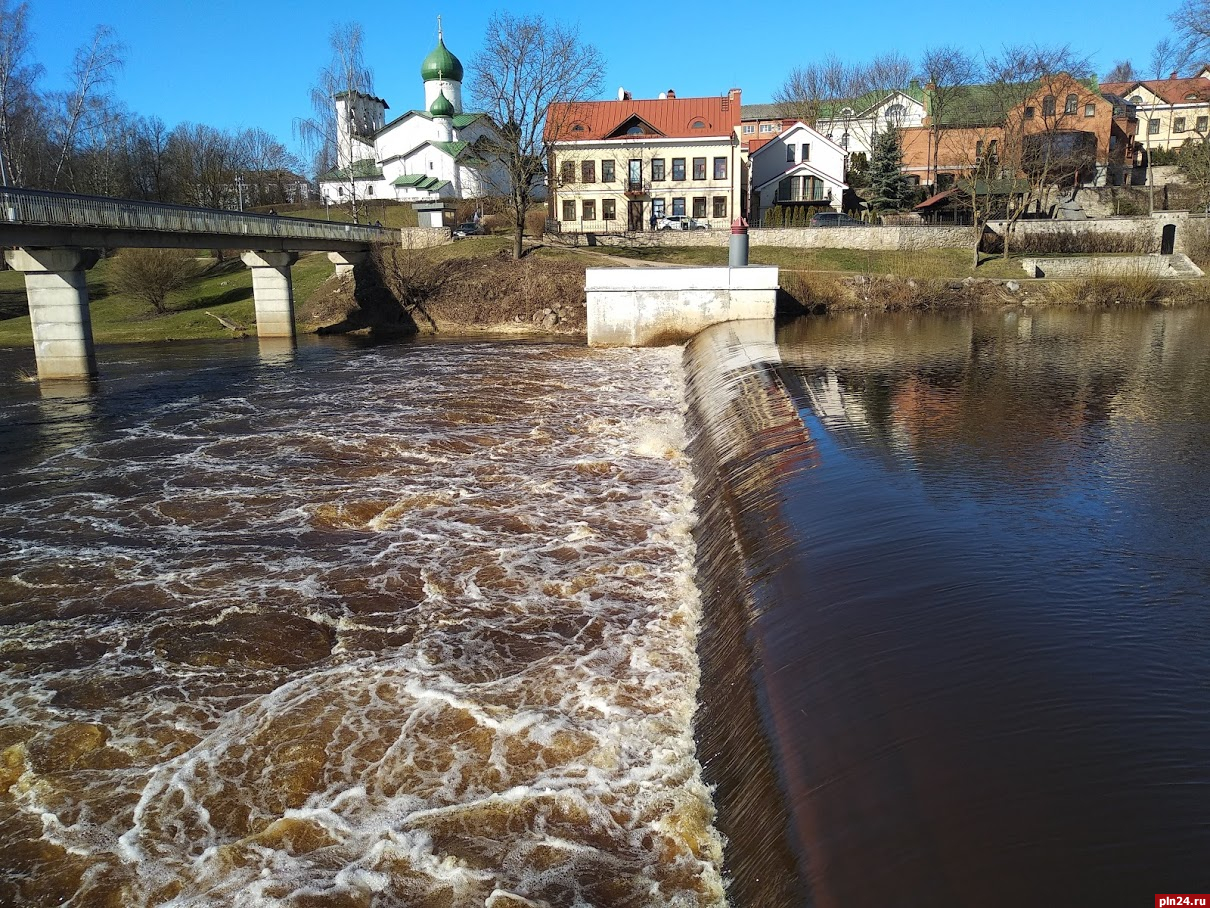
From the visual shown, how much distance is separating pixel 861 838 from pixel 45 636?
7.86 metres

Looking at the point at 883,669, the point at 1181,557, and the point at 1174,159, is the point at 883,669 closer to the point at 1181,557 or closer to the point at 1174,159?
the point at 1181,557

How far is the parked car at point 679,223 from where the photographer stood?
53797mm

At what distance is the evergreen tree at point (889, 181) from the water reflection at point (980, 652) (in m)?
46.9

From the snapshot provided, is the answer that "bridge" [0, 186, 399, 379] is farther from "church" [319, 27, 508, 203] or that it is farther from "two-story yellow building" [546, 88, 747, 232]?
"church" [319, 27, 508, 203]

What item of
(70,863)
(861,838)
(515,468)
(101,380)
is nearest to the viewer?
(861,838)

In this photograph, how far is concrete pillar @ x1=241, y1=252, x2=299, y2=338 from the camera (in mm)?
37719

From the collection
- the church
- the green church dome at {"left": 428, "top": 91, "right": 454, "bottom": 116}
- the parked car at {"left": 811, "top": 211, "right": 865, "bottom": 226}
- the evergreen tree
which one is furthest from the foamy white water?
the green church dome at {"left": 428, "top": 91, "right": 454, "bottom": 116}

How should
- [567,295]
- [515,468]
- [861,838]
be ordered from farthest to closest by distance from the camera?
[567,295] → [515,468] → [861,838]

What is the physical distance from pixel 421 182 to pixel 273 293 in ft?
128

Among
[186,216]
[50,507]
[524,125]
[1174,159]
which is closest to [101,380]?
[186,216]

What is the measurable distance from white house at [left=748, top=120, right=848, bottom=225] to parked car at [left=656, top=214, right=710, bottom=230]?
635cm

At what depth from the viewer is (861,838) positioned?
4.41m

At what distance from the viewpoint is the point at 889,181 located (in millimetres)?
56344

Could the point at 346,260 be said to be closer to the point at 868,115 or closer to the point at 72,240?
the point at 72,240
